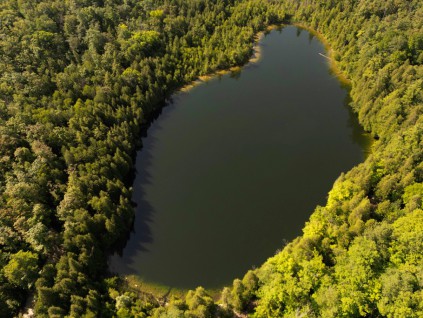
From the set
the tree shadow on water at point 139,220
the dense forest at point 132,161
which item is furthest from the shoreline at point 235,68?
the tree shadow on water at point 139,220

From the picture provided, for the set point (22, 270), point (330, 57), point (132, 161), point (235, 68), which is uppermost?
point (330, 57)

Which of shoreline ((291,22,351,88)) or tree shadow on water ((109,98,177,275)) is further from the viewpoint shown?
shoreline ((291,22,351,88))

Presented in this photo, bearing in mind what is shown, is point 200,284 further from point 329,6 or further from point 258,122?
point 329,6

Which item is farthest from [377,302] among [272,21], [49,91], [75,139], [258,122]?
[272,21]

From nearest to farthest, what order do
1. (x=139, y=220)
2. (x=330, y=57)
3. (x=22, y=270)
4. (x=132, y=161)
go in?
(x=22, y=270)
(x=139, y=220)
(x=132, y=161)
(x=330, y=57)

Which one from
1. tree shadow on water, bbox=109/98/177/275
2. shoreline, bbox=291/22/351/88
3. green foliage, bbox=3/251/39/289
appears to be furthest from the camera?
shoreline, bbox=291/22/351/88

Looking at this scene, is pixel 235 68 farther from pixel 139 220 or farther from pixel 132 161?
pixel 139 220

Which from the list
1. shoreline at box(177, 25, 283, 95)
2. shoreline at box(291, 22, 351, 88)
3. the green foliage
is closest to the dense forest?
the green foliage

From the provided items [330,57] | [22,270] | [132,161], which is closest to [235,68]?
[330,57]

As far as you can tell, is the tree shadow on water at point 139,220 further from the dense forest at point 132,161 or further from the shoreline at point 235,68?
the shoreline at point 235,68

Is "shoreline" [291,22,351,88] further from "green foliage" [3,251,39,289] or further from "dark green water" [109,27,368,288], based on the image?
"green foliage" [3,251,39,289]
